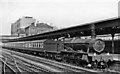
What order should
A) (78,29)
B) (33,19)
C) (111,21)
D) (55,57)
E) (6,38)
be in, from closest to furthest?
(111,21), (55,57), (78,29), (6,38), (33,19)

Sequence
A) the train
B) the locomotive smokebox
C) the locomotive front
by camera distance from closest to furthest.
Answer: the locomotive front, the train, the locomotive smokebox

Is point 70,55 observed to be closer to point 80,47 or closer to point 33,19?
point 80,47

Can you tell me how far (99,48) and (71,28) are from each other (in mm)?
8706

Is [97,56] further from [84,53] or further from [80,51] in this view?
[80,51]

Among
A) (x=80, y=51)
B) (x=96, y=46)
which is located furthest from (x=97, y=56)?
(x=80, y=51)

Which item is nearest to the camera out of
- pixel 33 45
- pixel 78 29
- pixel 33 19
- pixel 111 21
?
pixel 111 21

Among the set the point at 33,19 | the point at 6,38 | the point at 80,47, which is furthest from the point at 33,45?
the point at 33,19

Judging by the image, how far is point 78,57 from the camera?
55.1 ft

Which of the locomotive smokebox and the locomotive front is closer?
the locomotive front

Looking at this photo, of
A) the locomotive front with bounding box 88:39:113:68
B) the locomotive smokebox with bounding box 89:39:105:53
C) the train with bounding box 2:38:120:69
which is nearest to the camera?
the locomotive front with bounding box 88:39:113:68

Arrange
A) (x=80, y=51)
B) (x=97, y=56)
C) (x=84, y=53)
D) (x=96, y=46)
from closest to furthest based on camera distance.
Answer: (x=97, y=56) → (x=84, y=53) → (x=96, y=46) → (x=80, y=51)

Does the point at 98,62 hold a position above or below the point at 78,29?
below

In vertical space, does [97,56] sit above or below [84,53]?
below

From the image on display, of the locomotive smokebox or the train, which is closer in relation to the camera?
the train
